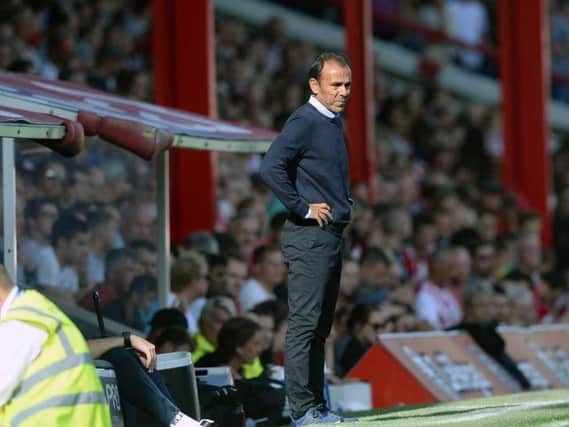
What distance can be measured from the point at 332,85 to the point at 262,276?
421cm

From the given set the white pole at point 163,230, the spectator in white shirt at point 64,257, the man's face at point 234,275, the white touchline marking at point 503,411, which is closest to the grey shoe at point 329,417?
the white touchline marking at point 503,411

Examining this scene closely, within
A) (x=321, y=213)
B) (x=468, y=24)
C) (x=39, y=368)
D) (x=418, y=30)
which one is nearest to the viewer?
(x=39, y=368)

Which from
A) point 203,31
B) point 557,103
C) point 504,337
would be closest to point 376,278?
point 504,337

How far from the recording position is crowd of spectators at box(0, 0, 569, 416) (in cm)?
1147

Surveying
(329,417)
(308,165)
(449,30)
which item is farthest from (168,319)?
(449,30)

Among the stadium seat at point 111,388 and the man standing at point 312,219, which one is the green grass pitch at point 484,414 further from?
the stadium seat at point 111,388

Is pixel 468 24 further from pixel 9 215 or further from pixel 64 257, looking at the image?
pixel 9 215

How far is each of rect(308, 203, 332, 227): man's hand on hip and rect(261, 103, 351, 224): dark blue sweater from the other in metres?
0.04

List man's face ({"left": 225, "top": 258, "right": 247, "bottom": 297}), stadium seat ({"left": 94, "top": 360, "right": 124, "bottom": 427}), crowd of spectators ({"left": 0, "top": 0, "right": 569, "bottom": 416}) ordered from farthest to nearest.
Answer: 1. man's face ({"left": 225, "top": 258, "right": 247, "bottom": 297})
2. crowd of spectators ({"left": 0, "top": 0, "right": 569, "bottom": 416})
3. stadium seat ({"left": 94, "top": 360, "right": 124, "bottom": 427})

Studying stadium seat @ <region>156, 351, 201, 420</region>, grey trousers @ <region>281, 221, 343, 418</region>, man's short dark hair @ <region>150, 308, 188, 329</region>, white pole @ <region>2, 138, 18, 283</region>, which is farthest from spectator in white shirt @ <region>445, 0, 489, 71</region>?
grey trousers @ <region>281, 221, 343, 418</region>

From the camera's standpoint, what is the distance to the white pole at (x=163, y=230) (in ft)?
37.7

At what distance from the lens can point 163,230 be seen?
38.1 ft

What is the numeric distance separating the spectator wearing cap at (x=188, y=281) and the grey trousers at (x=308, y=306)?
3.14 metres

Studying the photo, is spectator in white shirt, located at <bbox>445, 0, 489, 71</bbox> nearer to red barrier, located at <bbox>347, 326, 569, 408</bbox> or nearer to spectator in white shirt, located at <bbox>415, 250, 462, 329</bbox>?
spectator in white shirt, located at <bbox>415, 250, 462, 329</bbox>
